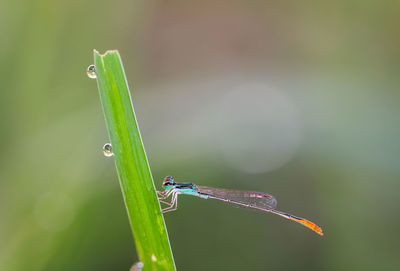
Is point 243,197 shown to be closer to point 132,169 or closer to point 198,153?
point 198,153

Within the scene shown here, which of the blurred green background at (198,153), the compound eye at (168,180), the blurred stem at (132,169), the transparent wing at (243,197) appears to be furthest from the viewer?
the transparent wing at (243,197)

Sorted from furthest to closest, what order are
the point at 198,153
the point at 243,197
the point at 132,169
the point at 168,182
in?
the point at 243,197 → the point at 168,182 → the point at 198,153 → the point at 132,169

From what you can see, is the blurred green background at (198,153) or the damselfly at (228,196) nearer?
the blurred green background at (198,153)

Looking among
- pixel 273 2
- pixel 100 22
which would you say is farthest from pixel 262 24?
pixel 100 22

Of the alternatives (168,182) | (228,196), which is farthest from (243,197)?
(168,182)

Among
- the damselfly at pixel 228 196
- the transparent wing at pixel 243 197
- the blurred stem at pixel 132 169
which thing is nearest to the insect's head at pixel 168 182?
the damselfly at pixel 228 196

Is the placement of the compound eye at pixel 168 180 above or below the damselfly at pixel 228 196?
above

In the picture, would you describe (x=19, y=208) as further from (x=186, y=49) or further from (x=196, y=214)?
(x=186, y=49)

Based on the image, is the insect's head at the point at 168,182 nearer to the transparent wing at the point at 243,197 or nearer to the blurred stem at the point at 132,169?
the transparent wing at the point at 243,197
